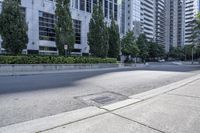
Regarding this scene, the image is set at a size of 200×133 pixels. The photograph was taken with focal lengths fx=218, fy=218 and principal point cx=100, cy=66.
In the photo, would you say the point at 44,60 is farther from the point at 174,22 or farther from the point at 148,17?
the point at 174,22

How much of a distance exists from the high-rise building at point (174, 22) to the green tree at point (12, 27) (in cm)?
15992

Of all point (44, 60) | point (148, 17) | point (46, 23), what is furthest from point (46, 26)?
point (148, 17)

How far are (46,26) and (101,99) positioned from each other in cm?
3531

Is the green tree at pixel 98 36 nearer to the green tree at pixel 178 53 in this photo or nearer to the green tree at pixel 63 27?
the green tree at pixel 63 27

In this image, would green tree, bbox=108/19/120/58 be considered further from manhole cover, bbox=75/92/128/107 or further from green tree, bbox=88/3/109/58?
manhole cover, bbox=75/92/128/107

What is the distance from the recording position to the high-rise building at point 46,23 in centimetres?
3706

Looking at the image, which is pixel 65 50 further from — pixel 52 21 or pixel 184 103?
pixel 184 103

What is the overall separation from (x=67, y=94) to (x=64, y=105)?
172 centimetres

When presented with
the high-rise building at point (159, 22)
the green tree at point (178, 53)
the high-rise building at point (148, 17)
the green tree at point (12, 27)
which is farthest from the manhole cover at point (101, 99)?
the high-rise building at point (159, 22)

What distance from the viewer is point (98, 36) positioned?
34562 millimetres

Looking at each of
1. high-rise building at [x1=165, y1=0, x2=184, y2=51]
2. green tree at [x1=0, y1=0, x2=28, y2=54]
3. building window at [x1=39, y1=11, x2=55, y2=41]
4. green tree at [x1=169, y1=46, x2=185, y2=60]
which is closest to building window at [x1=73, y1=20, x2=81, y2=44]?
building window at [x1=39, y1=11, x2=55, y2=41]

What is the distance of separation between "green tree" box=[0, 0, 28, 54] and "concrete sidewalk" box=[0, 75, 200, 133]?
1855 cm

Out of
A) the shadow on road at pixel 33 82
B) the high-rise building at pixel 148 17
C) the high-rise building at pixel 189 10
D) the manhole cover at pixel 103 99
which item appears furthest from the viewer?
the high-rise building at pixel 189 10

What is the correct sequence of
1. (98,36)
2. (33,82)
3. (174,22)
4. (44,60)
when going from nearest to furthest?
1. (33,82)
2. (44,60)
3. (98,36)
4. (174,22)
